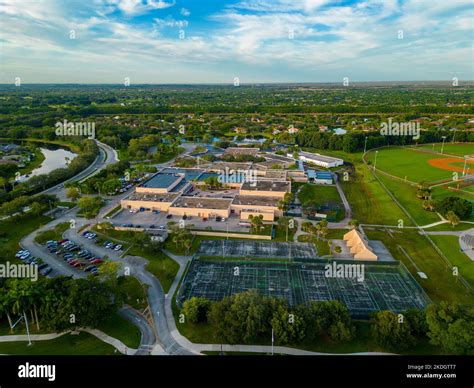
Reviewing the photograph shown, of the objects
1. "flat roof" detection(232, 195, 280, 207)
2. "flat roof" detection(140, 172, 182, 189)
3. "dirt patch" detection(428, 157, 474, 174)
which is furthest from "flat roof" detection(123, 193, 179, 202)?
"dirt patch" detection(428, 157, 474, 174)

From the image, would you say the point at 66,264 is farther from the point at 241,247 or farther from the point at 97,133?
the point at 97,133

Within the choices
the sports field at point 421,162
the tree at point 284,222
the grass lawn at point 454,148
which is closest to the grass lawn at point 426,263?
the tree at point 284,222

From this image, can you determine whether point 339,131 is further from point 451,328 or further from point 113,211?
point 451,328

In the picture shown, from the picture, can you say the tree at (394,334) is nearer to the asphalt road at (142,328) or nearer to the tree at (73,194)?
the asphalt road at (142,328)

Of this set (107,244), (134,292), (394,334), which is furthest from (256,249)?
(107,244)

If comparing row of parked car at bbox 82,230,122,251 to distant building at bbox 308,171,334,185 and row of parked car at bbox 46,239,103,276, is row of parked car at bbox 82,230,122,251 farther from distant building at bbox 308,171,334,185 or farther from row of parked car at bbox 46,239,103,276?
distant building at bbox 308,171,334,185

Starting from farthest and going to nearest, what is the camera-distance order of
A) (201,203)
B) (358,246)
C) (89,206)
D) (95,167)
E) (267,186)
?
(95,167)
(267,186)
(201,203)
(89,206)
(358,246)
